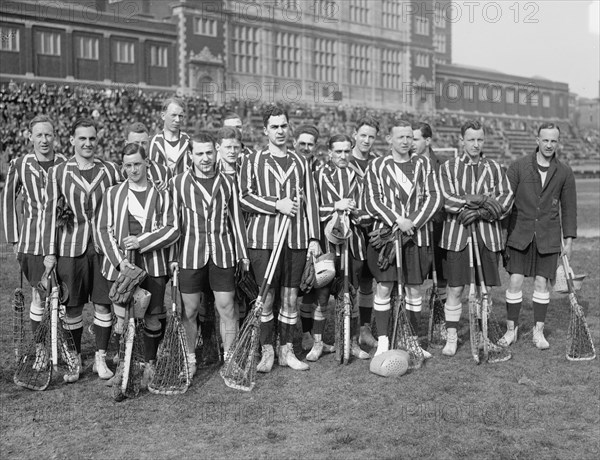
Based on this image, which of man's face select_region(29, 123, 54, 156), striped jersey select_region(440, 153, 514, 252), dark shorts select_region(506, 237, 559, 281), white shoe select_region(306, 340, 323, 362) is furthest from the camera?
dark shorts select_region(506, 237, 559, 281)

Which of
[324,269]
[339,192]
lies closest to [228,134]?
[339,192]

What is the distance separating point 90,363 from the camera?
6.52 meters

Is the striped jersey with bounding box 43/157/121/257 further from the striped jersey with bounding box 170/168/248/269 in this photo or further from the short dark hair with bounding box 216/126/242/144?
the short dark hair with bounding box 216/126/242/144

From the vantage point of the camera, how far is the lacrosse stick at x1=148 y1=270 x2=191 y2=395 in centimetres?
575

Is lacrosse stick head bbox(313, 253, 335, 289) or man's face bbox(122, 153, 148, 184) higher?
man's face bbox(122, 153, 148, 184)

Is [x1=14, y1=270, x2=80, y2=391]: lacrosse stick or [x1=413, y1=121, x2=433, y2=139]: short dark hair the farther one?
[x1=413, y1=121, x2=433, y2=139]: short dark hair

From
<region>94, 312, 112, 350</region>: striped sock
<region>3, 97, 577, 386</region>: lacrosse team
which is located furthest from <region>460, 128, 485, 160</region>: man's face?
<region>94, 312, 112, 350</region>: striped sock

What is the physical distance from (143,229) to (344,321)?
194 cm

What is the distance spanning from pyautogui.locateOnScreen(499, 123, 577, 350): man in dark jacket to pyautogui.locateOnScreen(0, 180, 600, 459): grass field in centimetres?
87

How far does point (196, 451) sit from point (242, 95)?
36.7 m

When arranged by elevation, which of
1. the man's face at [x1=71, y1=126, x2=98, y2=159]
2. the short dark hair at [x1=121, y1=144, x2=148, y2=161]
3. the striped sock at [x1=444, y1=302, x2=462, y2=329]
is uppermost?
the man's face at [x1=71, y1=126, x2=98, y2=159]

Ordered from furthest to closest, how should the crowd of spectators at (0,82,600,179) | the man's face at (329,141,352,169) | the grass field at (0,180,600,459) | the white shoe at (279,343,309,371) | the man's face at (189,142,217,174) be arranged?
1. the crowd of spectators at (0,82,600,179)
2. the man's face at (329,141,352,169)
3. the white shoe at (279,343,309,371)
4. the man's face at (189,142,217,174)
5. the grass field at (0,180,600,459)

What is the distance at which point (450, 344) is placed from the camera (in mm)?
6879

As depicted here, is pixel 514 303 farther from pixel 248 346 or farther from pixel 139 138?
pixel 139 138
